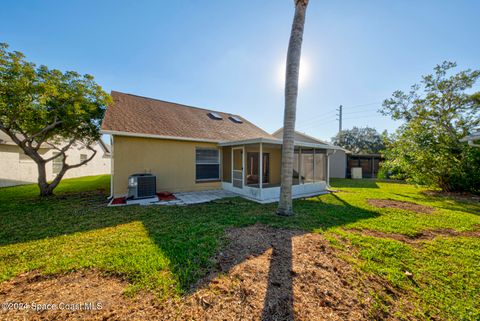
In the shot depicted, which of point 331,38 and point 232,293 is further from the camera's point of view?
point 331,38

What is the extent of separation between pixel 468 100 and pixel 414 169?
4.65m

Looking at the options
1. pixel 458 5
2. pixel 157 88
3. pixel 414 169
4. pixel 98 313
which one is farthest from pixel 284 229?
pixel 157 88

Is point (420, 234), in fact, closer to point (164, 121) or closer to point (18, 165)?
point (164, 121)

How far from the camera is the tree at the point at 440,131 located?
28.3 ft

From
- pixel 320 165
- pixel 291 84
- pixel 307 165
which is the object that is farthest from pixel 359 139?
pixel 291 84

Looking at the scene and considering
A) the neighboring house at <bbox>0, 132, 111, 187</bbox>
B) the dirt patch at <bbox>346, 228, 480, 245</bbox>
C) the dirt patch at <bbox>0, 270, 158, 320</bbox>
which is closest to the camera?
the dirt patch at <bbox>0, 270, 158, 320</bbox>

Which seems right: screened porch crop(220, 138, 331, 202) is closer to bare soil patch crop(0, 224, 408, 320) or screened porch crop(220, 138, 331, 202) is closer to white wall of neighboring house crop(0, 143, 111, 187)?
bare soil patch crop(0, 224, 408, 320)

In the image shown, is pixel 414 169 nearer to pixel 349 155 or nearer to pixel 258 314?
pixel 349 155

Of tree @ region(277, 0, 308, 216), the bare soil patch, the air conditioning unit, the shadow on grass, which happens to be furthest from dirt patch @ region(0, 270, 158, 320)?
the air conditioning unit

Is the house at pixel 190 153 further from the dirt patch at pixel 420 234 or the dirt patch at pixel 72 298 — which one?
the dirt patch at pixel 72 298

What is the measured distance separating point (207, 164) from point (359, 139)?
3598 centimetres

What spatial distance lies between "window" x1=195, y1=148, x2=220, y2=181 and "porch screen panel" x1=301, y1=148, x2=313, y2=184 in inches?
181

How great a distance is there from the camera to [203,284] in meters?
2.27

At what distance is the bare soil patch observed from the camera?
1.83 m
